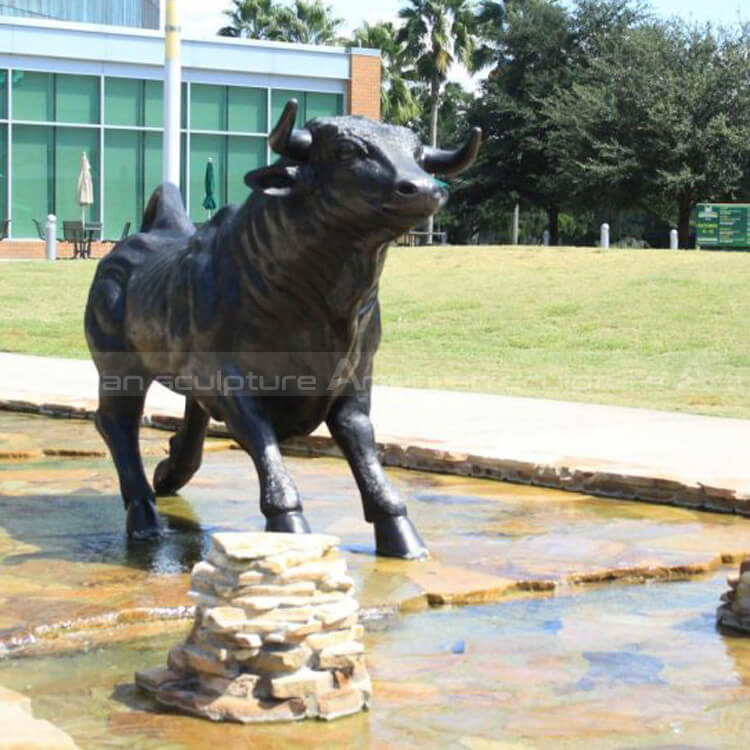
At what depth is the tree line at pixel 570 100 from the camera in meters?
46.0

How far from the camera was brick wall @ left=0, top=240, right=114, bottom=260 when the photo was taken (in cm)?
3706

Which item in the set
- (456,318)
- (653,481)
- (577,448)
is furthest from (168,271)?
(456,318)

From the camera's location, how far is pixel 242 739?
388 cm

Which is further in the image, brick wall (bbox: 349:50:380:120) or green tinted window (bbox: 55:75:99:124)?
brick wall (bbox: 349:50:380:120)

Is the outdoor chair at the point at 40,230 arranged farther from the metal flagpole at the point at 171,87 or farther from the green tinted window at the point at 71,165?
the metal flagpole at the point at 171,87

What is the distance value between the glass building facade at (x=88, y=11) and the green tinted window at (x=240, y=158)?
688 centimetres

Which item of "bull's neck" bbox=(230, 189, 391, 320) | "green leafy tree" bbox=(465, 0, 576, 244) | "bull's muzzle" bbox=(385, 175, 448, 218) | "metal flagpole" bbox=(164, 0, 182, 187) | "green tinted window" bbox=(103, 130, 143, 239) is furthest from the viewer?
"green leafy tree" bbox=(465, 0, 576, 244)

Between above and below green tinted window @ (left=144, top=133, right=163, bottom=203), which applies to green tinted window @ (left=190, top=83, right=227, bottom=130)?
above

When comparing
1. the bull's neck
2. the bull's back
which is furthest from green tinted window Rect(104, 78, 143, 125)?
the bull's neck

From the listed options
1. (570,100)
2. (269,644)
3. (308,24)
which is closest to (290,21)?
(308,24)

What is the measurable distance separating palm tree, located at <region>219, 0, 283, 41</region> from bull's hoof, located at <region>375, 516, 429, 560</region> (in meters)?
59.6

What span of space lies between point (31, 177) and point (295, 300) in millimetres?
33418

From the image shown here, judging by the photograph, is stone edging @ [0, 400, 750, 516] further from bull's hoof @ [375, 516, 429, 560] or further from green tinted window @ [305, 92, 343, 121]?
green tinted window @ [305, 92, 343, 121]

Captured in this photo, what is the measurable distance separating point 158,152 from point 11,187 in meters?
3.97
